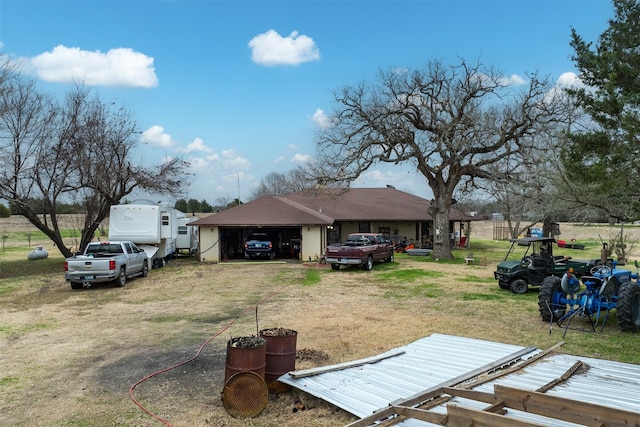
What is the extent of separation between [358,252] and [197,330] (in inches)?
477

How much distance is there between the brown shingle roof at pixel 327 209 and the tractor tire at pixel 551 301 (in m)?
16.4

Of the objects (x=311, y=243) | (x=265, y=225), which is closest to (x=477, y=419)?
(x=311, y=243)

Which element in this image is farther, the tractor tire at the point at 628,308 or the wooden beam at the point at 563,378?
the tractor tire at the point at 628,308

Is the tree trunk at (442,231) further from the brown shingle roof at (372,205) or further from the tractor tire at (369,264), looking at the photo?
the tractor tire at (369,264)

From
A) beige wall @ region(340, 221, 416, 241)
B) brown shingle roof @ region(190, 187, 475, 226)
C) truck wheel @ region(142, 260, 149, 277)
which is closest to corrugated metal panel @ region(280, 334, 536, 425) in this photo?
truck wheel @ region(142, 260, 149, 277)

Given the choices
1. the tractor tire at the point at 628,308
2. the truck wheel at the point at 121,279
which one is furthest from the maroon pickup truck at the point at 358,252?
the tractor tire at the point at 628,308

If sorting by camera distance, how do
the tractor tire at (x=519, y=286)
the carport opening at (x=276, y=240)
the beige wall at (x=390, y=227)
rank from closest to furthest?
the tractor tire at (x=519, y=286) → the carport opening at (x=276, y=240) → the beige wall at (x=390, y=227)

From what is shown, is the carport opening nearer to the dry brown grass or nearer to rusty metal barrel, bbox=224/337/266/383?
the dry brown grass

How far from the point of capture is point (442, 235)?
2788 centimetres

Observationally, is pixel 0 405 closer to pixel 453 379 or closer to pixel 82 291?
pixel 453 379

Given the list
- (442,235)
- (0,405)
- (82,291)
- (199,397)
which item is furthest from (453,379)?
(442,235)

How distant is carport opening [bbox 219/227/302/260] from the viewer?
3027 centimetres

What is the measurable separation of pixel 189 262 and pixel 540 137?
68.8ft

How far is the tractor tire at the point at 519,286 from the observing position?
15.4 m
